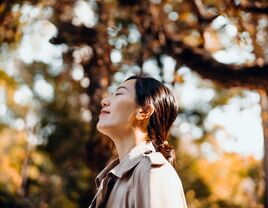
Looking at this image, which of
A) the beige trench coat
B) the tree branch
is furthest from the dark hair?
the tree branch

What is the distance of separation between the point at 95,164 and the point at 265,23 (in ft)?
11.4

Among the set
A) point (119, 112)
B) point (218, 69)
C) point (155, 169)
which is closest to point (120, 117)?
point (119, 112)

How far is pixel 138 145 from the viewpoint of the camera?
231 cm

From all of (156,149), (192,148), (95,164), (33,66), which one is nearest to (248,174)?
(192,148)

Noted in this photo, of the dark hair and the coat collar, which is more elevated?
the dark hair

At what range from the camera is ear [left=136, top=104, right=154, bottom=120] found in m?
2.33

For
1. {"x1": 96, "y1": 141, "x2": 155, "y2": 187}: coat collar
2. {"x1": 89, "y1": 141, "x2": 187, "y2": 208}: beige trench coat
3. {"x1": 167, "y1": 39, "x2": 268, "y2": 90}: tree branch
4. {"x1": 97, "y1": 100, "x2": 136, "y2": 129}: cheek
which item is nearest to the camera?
{"x1": 89, "y1": 141, "x2": 187, "y2": 208}: beige trench coat

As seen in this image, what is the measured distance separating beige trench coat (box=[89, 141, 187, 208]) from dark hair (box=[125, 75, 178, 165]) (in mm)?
115

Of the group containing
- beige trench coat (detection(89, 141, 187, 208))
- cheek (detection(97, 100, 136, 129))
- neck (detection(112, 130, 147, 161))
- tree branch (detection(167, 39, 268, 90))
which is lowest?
beige trench coat (detection(89, 141, 187, 208))

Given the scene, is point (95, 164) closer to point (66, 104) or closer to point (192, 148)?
point (66, 104)

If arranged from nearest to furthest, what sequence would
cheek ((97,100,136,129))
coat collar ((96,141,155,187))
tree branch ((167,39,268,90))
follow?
coat collar ((96,141,155,187)), cheek ((97,100,136,129)), tree branch ((167,39,268,90))

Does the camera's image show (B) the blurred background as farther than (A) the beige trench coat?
Yes

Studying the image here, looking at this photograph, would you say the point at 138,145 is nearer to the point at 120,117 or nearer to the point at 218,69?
the point at 120,117

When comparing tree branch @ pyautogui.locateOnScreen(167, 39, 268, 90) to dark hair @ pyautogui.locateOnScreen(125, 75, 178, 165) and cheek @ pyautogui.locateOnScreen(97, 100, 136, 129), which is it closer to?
dark hair @ pyautogui.locateOnScreen(125, 75, 178, 165)
